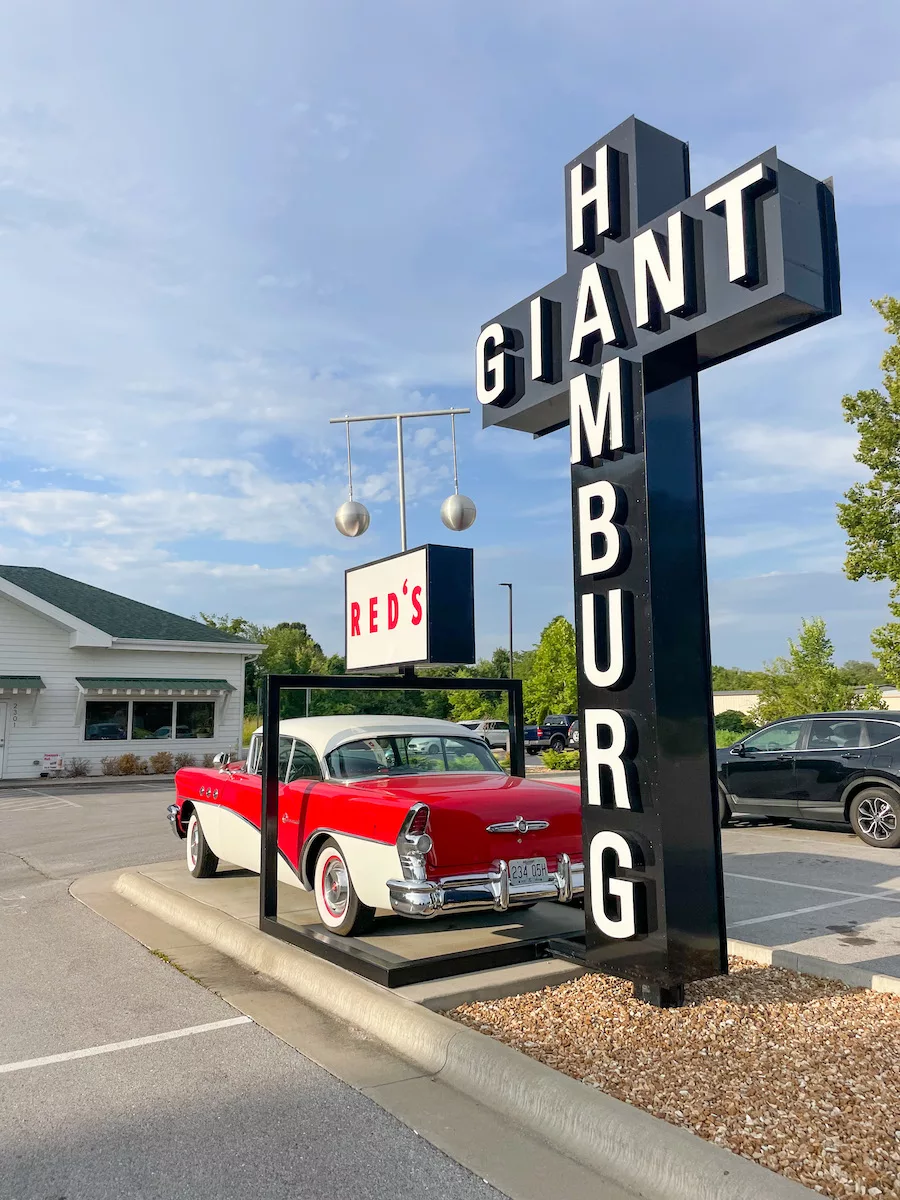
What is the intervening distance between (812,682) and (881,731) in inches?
760

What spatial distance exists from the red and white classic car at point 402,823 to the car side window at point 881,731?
249 inches

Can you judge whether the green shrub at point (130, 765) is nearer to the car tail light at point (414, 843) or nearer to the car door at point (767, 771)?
the car door at point (767, 771)

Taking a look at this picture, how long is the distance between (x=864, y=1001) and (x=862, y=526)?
1905 cm

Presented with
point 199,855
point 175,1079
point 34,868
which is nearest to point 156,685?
point 34,868

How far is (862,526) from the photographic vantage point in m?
22.0

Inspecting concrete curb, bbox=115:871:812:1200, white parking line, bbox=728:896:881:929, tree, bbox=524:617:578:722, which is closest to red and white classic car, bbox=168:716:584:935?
concrete curb, bbox=115:871:812:1200

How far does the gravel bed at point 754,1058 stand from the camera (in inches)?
129

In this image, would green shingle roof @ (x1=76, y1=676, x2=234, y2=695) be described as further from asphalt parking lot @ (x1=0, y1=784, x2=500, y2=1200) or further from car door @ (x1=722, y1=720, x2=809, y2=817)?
asphalt parking lot @ (x1=0, y1=784, x2=500, y2=1200)

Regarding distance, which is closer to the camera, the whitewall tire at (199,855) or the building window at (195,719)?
the whitewall tire at (199,855)

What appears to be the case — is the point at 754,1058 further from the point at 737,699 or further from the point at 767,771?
the point at 737,699

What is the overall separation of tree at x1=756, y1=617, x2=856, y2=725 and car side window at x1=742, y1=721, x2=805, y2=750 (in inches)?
639

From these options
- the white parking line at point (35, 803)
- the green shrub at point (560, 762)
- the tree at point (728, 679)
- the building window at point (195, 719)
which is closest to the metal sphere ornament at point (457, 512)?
the white parking line at point (35, 803)

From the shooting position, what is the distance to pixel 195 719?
29438 millimetres

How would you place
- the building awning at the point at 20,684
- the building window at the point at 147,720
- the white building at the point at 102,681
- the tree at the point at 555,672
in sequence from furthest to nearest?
the tree at the point at 555,672 < the building window at the point at 147,720 < the white building at the point at 102,681 < the building awning at the point at 20,684
